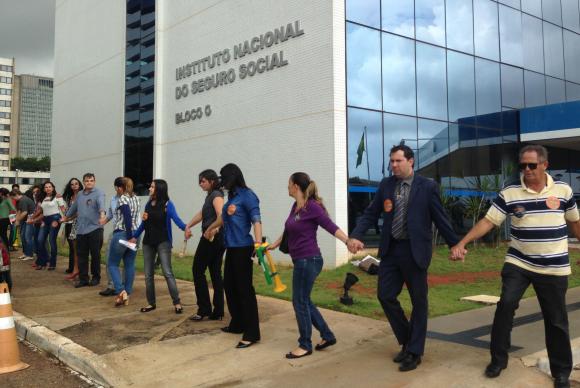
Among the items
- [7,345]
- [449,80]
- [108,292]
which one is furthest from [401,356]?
[449,80]

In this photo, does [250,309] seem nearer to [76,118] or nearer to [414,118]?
[414,118]

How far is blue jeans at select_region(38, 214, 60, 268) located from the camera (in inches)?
415

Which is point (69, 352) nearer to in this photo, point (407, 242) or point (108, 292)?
point (108, 292)

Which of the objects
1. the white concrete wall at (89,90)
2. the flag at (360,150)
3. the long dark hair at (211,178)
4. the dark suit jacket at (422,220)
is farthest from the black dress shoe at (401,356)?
the white concrete wall at (89,90)

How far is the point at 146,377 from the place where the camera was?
4.31m

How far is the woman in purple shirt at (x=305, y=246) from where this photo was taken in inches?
182

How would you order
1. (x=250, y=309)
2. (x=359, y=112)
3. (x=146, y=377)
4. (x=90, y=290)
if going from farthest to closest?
(x=359, y=112), (x=90, y=290), (x=250, y=309), (x=146, y=377)

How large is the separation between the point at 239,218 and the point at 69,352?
6.82 feet

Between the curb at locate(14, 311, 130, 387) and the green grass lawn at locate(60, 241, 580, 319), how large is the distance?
3172mm

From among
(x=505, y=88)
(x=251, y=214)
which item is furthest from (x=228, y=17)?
(x=251, y=214)

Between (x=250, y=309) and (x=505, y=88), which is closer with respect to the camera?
(x=250, y=309)

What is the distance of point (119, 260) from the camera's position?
7332 mm

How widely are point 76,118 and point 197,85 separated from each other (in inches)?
378

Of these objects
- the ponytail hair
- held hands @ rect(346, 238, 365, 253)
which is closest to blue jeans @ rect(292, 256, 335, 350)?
held hands @ rect(346, 238, 365, 253)
